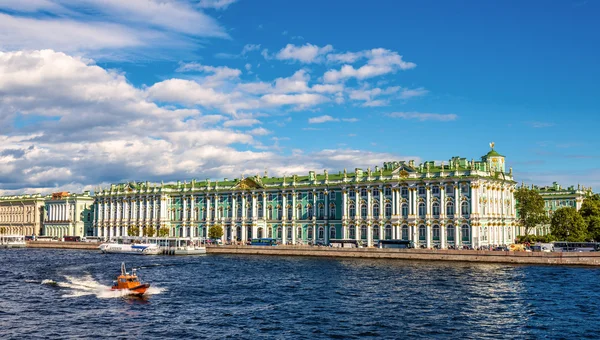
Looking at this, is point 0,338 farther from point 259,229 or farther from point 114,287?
point 259,229

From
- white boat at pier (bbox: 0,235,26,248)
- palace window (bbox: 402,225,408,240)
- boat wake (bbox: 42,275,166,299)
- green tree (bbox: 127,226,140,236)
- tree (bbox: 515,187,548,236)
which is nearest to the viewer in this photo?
boat wake (bbox: 42,275,166,299)

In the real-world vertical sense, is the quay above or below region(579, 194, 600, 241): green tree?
below

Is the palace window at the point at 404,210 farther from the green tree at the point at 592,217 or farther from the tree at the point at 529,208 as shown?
the green tree at the point at 592,217

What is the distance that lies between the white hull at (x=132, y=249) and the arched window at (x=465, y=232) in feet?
160

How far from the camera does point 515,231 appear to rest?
94562mm

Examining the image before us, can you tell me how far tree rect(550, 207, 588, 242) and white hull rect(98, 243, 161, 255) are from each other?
6129 cm

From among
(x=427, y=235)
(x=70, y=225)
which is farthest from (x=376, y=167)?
(x=70, y=225)

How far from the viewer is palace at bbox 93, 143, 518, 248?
86688mm

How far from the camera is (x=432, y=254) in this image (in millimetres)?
79188

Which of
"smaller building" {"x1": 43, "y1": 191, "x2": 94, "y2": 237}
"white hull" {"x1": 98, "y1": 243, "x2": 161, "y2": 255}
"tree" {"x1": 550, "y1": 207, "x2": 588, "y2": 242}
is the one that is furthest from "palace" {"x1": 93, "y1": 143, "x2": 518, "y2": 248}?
"smaller building" {"x1": 43, "y1": 191, "x2": 94, "y2": 237}

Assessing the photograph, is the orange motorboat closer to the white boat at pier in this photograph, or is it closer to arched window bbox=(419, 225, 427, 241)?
arched window bbox=(419, 225, 427, 241)

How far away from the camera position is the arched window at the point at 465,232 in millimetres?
84637

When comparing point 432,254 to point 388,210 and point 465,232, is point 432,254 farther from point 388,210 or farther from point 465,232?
point 388,210

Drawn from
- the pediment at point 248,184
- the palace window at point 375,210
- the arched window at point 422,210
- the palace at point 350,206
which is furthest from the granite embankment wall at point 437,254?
the pediment at point 248,184
